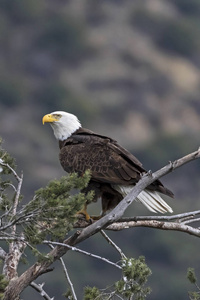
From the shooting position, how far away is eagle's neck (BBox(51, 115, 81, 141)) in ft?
23.6

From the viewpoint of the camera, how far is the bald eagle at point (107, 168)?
6043 mm

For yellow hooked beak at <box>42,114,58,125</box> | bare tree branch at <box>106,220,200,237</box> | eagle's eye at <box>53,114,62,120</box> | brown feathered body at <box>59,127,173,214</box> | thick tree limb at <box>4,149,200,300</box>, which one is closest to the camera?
thick tree limb at <box>4,149,200,300</box>

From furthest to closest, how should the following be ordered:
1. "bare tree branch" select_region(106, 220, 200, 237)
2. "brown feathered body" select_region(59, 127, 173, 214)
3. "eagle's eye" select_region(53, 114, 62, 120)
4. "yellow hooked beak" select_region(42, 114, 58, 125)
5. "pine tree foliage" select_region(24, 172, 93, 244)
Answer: "eagle's eye" select_region(53, 114, 62, 120), "yellow hooked beak" select_region(42, 114, 58, 125), "brown feathered body" select_region(59, 127, 173, 214), "bare tree branch" select_region(106, 220, 200, 237), "pine tree foliage" select_region(24, 172, 93, 244)

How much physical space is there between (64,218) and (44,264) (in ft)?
3.24

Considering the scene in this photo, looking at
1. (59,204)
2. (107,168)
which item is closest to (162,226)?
(107,168)

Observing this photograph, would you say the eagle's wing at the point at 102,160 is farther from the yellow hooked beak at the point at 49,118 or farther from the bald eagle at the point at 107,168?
the yellow hooked beak at the point at 49,118

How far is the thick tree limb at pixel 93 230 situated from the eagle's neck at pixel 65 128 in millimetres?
2102

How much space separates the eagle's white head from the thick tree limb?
2120mm

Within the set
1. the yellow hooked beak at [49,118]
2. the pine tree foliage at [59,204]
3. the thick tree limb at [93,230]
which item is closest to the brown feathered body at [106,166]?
the yellow hooked beak at [49,118]

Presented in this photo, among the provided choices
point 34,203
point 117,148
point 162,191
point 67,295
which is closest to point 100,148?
point 117,148

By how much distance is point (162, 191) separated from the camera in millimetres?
6008

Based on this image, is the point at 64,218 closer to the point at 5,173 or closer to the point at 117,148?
the point at 5,173

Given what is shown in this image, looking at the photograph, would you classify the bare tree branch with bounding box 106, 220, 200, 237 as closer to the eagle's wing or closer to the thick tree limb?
the thick tree limb

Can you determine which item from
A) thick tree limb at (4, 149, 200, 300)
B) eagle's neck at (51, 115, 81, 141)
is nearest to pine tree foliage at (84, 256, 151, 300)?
thick tree limb at (4, 149, 200, 300)
